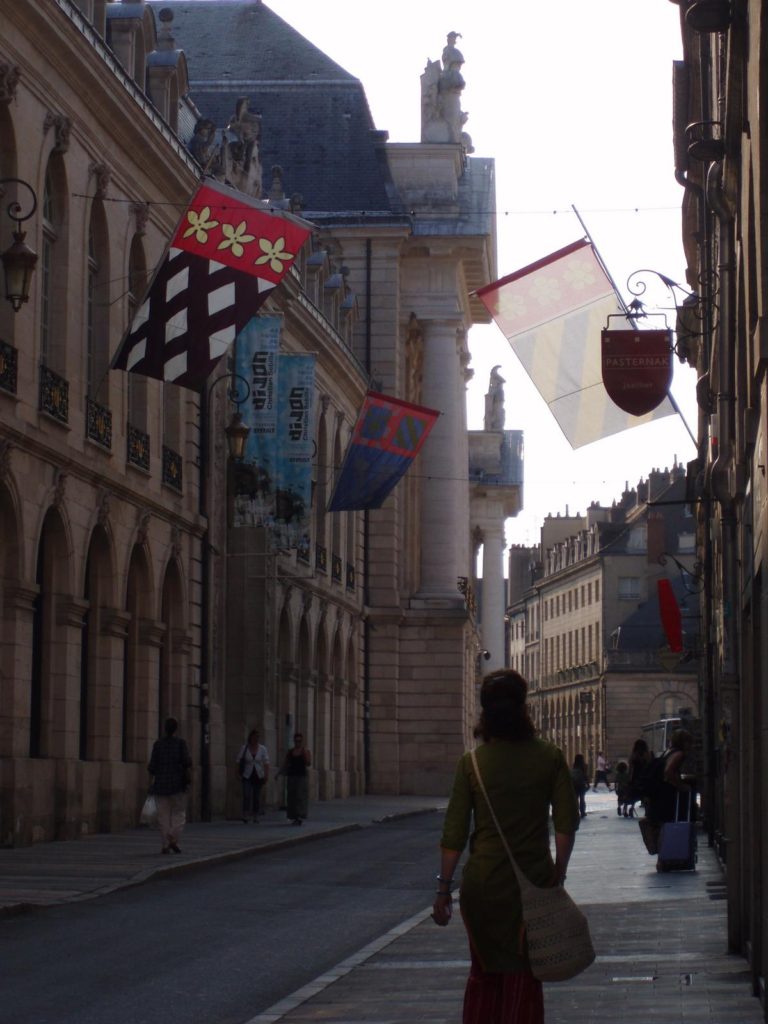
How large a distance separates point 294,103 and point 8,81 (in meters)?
38.7

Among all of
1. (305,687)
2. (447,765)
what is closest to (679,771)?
(305,687)

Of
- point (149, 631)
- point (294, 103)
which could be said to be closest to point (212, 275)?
point (149, 631)

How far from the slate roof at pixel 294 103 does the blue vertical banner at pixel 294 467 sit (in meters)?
23.8

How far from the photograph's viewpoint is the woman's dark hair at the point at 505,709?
26.4 ft

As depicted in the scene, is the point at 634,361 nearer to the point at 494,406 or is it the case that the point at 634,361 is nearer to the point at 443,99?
the point at 443,99

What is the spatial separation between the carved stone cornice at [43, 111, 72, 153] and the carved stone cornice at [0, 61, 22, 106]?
165 cm

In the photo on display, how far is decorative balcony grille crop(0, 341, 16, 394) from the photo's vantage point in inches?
1009

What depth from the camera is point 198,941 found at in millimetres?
15453

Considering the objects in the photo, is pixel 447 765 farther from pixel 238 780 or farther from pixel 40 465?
pixel 40 465

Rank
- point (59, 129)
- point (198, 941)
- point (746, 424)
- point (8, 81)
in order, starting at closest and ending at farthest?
1. point (746, 424)
2. point (198, 941)
3. point (8, 81)
4. point (59, 129)

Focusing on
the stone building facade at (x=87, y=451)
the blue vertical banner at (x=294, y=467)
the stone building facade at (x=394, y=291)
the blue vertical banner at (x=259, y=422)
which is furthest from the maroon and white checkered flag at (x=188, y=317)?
the stone building facade at (x=394, y=291)

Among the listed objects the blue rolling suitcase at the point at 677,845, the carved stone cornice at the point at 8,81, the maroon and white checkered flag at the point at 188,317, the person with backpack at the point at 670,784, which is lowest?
the blue rolling suitcase at the point at 677,845

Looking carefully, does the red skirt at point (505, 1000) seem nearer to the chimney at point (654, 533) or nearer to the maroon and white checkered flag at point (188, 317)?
the maroon and white checkered flag at point (188, 317)

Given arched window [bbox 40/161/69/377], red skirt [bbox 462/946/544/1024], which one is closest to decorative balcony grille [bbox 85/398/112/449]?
arched window [bbox 40/161/69/377]
